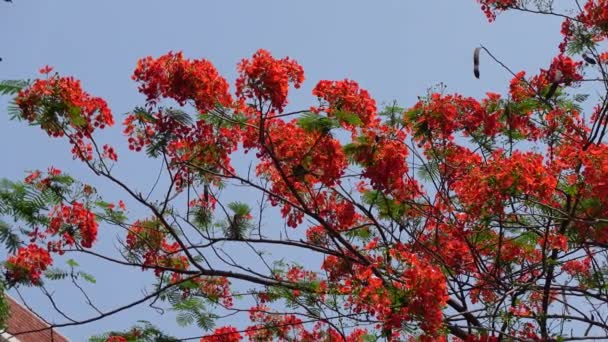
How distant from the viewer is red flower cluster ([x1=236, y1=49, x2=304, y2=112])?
6250mm

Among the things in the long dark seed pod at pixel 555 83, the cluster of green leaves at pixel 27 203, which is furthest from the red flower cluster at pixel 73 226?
the long dark seed pod at pixel 555 83

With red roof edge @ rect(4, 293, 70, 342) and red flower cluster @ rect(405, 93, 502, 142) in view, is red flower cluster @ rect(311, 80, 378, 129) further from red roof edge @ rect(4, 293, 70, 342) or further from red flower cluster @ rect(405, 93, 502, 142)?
red roof edge @ rect(4, 293, 70, 342)

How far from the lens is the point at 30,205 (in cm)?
737

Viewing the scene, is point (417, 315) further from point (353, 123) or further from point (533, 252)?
point (533, 252)

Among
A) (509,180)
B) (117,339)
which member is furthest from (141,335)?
(509,180)

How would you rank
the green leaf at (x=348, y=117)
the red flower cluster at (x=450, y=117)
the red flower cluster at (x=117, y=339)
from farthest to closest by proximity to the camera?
the red flower cluster at (x=117, y=339), the red flower cluster at (x=450, y=117), the green leaf at (x=348, y=117)

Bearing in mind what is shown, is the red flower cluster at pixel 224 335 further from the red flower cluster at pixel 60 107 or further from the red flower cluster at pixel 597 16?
the red flower cluster at pixel 597 16

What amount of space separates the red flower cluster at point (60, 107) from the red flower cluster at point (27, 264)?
48.2 inches

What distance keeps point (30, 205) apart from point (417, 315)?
3806 mm

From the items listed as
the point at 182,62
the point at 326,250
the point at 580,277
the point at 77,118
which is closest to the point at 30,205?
the point at 77,118

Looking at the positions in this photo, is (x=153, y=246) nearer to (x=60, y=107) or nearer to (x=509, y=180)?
(x=60, y=107)

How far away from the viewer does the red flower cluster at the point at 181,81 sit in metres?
6.52

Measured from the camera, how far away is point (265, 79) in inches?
246

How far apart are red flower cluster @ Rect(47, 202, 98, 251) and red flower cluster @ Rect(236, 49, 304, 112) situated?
78.7 inches
